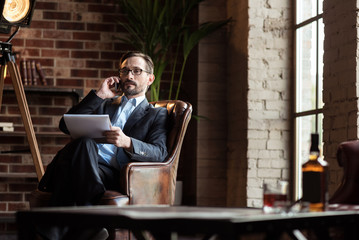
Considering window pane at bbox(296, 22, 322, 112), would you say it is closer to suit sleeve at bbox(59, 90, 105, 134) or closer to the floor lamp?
suit sleeve at bbox(59, 90, 105, 134)

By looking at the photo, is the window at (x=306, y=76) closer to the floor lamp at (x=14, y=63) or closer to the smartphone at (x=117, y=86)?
the smartphone at (x=117, y=86)

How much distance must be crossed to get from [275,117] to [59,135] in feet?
5.40

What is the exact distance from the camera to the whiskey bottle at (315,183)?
2.08 metres

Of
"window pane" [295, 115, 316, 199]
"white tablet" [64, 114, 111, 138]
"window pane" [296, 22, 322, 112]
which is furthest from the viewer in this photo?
"window pane" [295, 115, 316, 199]

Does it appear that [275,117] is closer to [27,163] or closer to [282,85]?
[282,85]

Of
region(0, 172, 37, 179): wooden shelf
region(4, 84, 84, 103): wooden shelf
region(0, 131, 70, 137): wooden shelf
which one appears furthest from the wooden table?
region(4, 84, 84, 103): wooden shelf

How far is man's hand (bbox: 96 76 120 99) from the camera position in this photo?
11.9 ft

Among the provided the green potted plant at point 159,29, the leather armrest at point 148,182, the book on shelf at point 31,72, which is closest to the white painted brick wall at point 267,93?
the green potted plant at point 159,29

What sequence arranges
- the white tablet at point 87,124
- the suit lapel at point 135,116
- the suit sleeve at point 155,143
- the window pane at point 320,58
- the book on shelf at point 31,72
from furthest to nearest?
1. the book on shelf at point 31,72
2. the window pane at point 320,58
3. the suit lapel at point 135,116
4. the suit sleeve at point 155,143
5. the white tablet at point 87,124

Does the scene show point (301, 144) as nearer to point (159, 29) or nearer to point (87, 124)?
point (159, 29)

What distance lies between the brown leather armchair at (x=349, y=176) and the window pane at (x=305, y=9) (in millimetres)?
1950

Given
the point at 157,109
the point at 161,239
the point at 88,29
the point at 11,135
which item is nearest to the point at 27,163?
the point at 11,135

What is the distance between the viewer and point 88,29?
17.2ft

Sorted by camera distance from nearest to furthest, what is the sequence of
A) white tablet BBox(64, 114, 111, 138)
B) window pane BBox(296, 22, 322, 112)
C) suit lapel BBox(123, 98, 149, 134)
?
1. white tablet BBox(64, 114, 111, 138)
2. suit lapel BBox(123, 98, 149, 134)
3. window pane BBox(296, 22, 322, 112)
